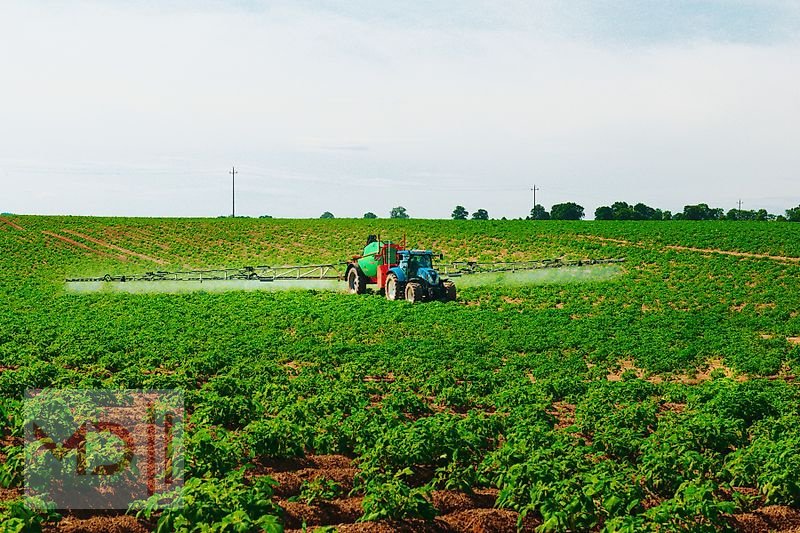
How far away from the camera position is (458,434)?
11.3m

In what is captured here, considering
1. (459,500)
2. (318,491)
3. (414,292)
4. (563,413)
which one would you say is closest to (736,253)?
(414,292)

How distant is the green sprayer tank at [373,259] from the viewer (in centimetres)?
3431

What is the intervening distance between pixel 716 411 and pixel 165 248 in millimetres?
67444

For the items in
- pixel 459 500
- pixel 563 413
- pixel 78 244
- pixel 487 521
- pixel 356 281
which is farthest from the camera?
pixel 78 244

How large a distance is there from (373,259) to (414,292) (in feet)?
16.9

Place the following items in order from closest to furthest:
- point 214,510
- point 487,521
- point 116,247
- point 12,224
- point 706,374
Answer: point 214,510 < point 487,521 < point 706,374 < point 116,247 < point 12,224

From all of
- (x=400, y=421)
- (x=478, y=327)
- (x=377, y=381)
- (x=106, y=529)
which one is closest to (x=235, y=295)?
(x=478, y=327)

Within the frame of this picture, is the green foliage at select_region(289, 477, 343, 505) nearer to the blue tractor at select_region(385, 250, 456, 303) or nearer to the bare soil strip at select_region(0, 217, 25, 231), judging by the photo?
the blue tractor at select_region(385, 250, 456, 303)

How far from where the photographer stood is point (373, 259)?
35.9 m

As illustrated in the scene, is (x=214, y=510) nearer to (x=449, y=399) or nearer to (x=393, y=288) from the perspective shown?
(x=449, y=399)

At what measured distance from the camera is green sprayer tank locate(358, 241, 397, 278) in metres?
34.3

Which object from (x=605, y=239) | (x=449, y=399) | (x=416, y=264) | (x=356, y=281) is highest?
(x=605, y=239)

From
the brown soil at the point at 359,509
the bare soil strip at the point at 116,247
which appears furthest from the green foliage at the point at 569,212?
the brown soil at the point at 359,509

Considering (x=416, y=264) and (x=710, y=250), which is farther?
(x=710, y=250)
